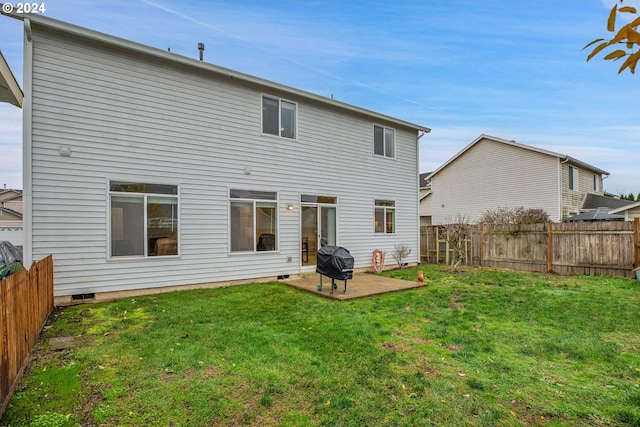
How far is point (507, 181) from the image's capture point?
1877 cm

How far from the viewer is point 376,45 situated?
42.1 ft

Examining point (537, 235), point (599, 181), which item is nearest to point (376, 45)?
point (537, 235)

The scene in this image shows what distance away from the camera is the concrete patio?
7340 mm

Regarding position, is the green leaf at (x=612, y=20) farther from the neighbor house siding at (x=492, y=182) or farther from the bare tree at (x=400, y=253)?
the neighbor house siding at (x=492, y=182)

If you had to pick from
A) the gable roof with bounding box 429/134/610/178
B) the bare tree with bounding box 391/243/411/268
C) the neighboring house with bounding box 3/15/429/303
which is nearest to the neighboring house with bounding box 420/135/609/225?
the gable roof with bounding box 429/134/610/178

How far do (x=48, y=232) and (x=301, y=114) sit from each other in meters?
6.55

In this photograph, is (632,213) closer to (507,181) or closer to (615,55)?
(507,181)

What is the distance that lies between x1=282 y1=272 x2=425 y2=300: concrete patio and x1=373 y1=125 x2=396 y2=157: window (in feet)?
14.6

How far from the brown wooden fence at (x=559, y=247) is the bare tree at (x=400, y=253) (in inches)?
80.7

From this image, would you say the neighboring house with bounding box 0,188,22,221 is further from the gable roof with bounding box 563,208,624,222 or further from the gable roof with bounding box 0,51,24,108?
the gable roof with bounding box 563,208,624,222

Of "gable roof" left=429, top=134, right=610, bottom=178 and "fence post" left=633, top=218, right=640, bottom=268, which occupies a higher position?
"gable roof" left=429, top=134, right=610, bottom=178

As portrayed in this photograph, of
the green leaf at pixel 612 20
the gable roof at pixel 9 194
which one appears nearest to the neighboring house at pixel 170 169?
the green leaf at pixel 612 20

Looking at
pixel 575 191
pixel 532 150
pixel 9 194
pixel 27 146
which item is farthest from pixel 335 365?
pixel 9 194

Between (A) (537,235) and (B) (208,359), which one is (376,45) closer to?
(A) (537,235)
